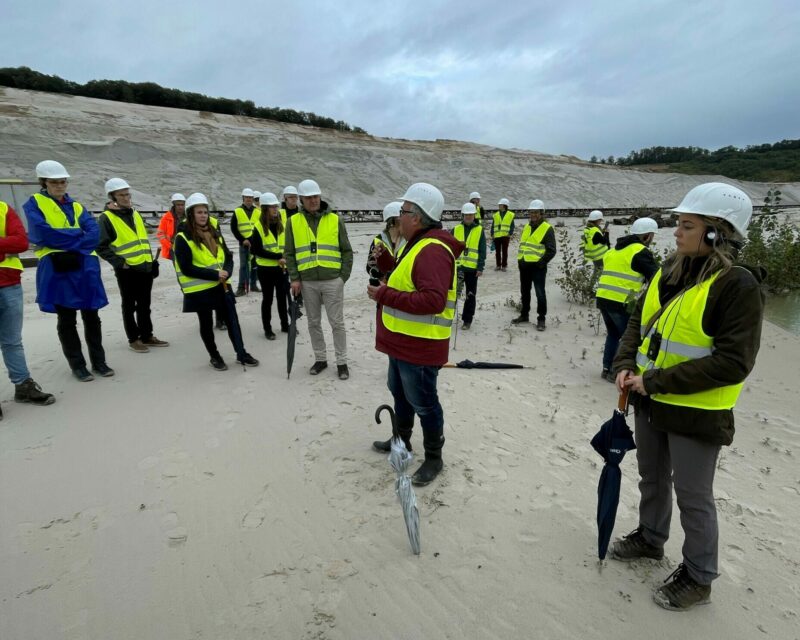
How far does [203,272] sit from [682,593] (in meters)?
4.92

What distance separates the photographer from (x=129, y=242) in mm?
5422

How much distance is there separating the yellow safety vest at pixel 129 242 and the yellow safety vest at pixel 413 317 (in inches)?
163

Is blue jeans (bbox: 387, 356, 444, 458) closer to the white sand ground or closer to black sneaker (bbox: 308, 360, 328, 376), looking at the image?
the white sand ground

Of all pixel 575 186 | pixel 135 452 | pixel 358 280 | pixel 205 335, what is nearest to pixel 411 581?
pixel 135 452

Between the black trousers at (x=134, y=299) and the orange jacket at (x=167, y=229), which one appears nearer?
the black trousers at (x=134, y=299)

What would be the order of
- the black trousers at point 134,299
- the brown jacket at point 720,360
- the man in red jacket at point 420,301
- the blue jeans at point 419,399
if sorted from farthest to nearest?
the black trousers at point 134,299 < the blue jeans at point 419,399 < the man in red jacket at point 420,301 < the brown jacket at point 720,360

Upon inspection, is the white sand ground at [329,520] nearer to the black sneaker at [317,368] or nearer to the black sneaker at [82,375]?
the black sneaker at [82,375]

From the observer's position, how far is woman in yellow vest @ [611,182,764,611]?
1891 millimetres

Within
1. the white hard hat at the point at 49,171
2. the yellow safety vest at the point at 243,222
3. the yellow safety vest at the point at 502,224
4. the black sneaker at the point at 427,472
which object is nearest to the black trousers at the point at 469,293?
the yellow safety vest at the point at 243,222

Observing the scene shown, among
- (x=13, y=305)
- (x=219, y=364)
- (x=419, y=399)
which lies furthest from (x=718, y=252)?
(x=13, y=305)

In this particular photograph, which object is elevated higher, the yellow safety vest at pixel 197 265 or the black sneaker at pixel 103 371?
the yellow safety vest at pixel 197 265

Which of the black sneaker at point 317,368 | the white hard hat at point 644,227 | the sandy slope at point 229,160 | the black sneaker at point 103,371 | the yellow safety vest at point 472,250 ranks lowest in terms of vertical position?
the black sneaker at point 317,368

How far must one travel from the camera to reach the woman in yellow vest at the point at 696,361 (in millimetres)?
1891

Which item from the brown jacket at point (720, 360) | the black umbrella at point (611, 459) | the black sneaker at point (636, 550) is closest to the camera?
the brown jacket at point (720, 360)
